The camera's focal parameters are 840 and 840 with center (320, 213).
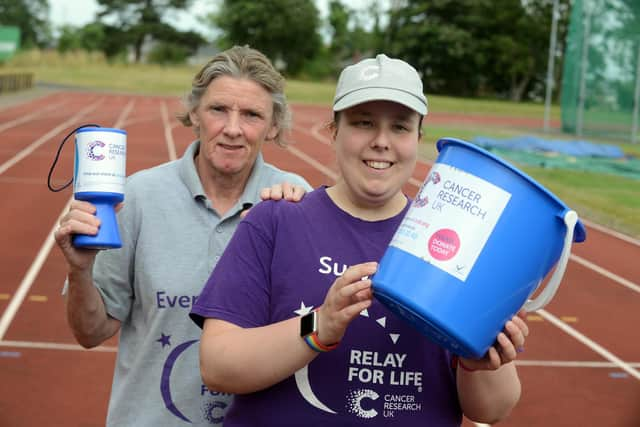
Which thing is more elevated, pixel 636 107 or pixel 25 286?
pixel 636 107

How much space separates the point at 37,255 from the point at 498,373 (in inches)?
303

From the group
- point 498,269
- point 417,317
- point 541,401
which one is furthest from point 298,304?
point 541,401

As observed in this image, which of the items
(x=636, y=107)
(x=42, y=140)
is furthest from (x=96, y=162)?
(x=636, y=107)

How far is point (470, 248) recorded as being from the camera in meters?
1.78

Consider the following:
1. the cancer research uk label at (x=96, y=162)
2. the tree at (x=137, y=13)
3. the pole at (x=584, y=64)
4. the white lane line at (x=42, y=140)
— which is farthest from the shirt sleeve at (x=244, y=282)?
the tree at (x=137, y=13)

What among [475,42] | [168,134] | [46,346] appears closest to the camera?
[46,346]

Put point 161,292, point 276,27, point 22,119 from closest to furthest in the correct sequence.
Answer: point 161,292
point 22,119
point 276,27

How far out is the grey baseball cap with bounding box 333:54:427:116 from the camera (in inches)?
79.0

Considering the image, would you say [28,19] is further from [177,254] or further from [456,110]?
[177,254]

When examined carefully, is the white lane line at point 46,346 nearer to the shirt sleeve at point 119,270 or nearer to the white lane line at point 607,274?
the shirt sleeve at point 119,270

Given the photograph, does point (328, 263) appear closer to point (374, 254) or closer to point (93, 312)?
point (374, 254)

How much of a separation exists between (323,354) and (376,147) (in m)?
0.52

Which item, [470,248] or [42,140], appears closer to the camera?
[470,248]

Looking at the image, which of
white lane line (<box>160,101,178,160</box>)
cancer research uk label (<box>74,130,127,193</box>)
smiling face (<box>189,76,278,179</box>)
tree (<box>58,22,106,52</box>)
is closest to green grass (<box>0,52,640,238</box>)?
white lane line (<box>160,101,178,160</box>)
